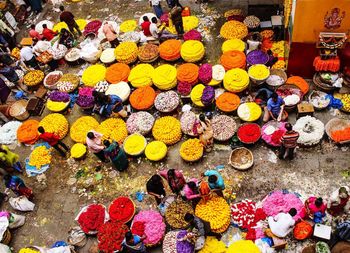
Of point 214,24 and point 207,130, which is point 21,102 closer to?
point 207,130

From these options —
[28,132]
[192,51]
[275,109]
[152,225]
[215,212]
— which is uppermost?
[192,51]

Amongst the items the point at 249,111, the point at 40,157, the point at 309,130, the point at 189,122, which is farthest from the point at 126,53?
the point at 309,130

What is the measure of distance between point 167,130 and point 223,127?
178cm

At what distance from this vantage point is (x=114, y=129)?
37.2 feet

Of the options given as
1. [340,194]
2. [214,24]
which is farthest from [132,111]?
[340,194]

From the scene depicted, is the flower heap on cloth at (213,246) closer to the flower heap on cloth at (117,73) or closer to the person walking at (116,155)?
the person walking at (116,155)

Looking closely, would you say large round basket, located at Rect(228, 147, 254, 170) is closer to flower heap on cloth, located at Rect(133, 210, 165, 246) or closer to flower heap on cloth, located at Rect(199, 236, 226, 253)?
flower heap on cloth, located at Rect(199, 236, 226, 253)

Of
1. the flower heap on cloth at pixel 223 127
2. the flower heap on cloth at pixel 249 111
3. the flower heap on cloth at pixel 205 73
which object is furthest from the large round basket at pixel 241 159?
the flower heap on cloth at pixel 205 73

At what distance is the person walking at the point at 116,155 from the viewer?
9.96m

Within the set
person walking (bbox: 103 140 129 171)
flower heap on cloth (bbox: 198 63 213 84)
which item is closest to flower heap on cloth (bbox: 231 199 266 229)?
person walking (bbox: 103 140 129 171)

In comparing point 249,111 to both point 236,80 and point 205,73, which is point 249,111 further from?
point 205,73

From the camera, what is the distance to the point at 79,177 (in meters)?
10.9

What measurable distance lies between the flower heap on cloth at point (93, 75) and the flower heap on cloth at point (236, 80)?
4732 millimetres

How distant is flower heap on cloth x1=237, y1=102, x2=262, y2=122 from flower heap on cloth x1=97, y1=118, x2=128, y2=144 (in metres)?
3.82
